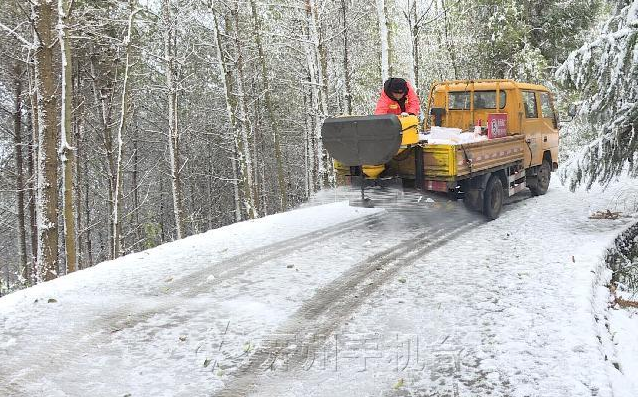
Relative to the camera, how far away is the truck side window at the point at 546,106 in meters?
12.5

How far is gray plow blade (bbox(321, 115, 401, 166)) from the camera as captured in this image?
8.07 m

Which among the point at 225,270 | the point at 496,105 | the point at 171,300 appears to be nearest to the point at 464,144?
the point at 496,105

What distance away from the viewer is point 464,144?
347 inches

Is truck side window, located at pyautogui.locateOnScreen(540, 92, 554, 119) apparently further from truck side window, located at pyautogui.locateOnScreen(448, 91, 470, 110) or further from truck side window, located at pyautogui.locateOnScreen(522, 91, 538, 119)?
truck side window, located at pyautogui.locateOnScreen(448, 91, 470, 110)

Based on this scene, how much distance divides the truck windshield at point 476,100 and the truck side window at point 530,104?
695 millimetres

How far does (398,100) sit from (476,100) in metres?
2.45

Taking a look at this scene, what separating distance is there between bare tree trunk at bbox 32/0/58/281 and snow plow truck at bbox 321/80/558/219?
4.74 m

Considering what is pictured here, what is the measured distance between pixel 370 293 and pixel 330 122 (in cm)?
349

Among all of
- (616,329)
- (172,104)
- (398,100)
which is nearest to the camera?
(616,329)

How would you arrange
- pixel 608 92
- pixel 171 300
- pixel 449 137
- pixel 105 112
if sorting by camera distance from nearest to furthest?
pixel 171 300 → pixel 608 92 → pixel 449 137 → pixel 105 112

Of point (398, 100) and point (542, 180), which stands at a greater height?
point (398, 100)

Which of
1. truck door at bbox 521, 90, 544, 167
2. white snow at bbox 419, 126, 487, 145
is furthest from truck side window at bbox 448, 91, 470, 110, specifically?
truck door at bbox 521, 90, 544, 167

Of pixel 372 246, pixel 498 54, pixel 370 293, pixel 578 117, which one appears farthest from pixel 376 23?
pixel 370 293

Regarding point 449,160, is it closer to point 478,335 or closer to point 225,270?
point 225,270
